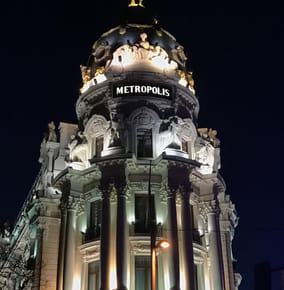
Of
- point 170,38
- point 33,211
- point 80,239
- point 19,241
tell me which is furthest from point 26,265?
point 170,38

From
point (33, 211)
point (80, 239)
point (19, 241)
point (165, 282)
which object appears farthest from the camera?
point (19, 241)

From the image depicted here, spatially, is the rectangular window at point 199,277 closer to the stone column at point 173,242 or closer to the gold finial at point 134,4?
the stone column at point 173,242

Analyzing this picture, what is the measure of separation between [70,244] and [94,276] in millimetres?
3308

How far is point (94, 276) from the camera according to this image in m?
44.3

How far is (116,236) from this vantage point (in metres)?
42.0

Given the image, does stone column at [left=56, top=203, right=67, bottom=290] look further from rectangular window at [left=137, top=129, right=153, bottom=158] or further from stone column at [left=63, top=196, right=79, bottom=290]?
rectangular window at [left=137, top=129, right=153, bottom=158]

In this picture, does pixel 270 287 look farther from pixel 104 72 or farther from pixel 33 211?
pixel 33 211

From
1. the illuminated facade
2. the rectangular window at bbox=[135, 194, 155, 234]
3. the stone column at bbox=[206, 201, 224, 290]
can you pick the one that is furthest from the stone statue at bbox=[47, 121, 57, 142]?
the stone column at bbox=[206, 201, 224, 290]

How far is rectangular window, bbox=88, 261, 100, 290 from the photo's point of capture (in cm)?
4353

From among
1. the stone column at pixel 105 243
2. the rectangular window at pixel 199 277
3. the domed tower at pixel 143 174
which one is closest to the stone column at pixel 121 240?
the domed tower at pixel 143 174

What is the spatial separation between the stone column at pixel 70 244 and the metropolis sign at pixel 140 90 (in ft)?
34.5

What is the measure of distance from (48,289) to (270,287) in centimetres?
3817

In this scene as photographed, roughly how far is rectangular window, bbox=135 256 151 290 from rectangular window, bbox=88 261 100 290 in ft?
11.1

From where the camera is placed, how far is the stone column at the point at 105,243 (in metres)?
40.5
